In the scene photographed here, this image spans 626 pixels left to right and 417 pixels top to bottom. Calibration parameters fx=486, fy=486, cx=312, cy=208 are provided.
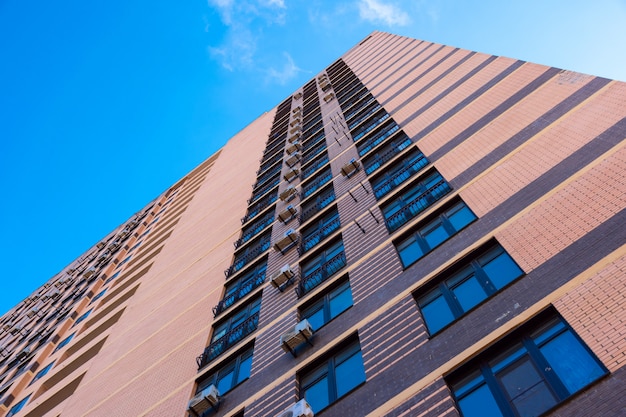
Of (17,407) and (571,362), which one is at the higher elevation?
(17,407)

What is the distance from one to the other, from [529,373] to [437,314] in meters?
2.72

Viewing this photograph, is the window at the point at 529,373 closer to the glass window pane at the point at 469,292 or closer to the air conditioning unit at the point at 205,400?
the glass window pane at the point at 469,292

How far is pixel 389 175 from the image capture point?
18.1 meters

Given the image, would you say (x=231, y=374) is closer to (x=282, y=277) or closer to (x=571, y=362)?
(x=282, y=277)

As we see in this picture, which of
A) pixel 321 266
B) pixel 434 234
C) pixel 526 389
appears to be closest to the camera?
pixel 526 389

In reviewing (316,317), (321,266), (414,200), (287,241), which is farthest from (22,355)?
(414,200)

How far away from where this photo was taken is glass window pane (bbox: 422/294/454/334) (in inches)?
408

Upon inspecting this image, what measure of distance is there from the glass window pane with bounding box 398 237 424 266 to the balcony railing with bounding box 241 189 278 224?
1229 centimetres

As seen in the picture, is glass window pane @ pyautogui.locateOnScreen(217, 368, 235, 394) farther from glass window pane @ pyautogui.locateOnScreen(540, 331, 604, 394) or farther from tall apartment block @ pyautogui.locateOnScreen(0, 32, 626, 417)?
glass window pane @ pyautogui.locateOnScreen(540, 331, 604, 394)

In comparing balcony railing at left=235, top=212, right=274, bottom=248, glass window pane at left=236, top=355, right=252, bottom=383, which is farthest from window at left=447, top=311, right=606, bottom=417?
balcony railing at left=235, top=212, right=274, bottom=248

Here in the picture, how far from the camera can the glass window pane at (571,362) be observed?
7.46 m

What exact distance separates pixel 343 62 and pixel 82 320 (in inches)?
1253

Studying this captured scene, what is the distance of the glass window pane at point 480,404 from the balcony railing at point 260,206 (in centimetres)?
1741

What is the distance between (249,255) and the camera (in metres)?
21.1
